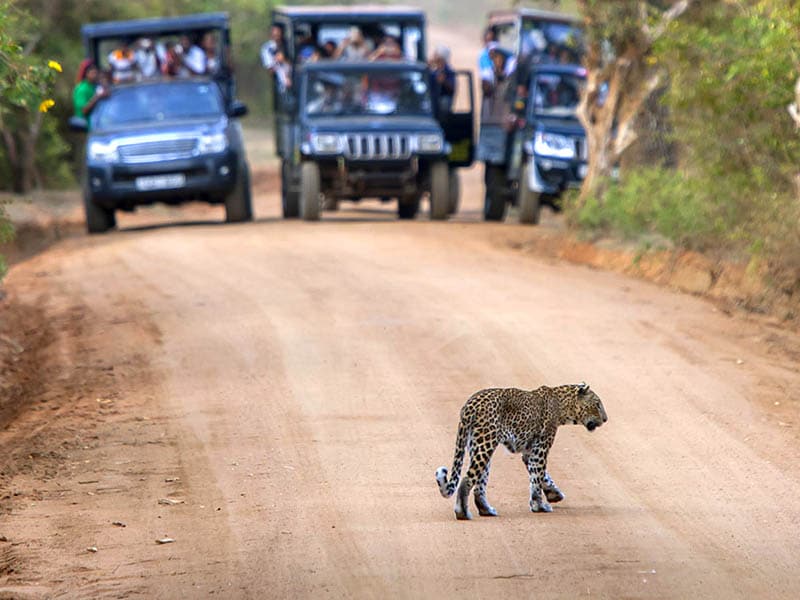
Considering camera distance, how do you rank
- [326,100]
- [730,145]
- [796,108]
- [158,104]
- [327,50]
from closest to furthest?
[796,108], [730,145], [326,100], [158,104], [327,50]

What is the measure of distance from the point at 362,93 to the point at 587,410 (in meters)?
14.4

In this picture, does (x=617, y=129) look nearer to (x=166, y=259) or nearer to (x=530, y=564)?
(x=166, y=259)

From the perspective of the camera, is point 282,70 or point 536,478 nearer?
point 536,478

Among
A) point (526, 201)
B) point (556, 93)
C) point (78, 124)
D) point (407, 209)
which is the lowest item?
point (407, 209)

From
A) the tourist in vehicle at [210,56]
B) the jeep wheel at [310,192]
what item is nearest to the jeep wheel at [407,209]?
the jeep wheel at [310,192]

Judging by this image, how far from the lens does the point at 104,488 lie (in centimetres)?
787

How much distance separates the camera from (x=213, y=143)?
20703mm

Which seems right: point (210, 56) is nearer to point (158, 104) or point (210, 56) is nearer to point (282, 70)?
point (282, 70)

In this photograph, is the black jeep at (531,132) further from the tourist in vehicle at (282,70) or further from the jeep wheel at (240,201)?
the jeep wheel at (240,201)

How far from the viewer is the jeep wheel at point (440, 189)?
21.1 meters

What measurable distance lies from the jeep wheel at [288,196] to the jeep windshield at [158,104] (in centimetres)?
140

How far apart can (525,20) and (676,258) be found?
359 inches

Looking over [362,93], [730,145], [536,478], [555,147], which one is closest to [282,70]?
[362,93]

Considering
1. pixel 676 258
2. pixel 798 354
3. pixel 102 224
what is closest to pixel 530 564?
pixel 798 354
